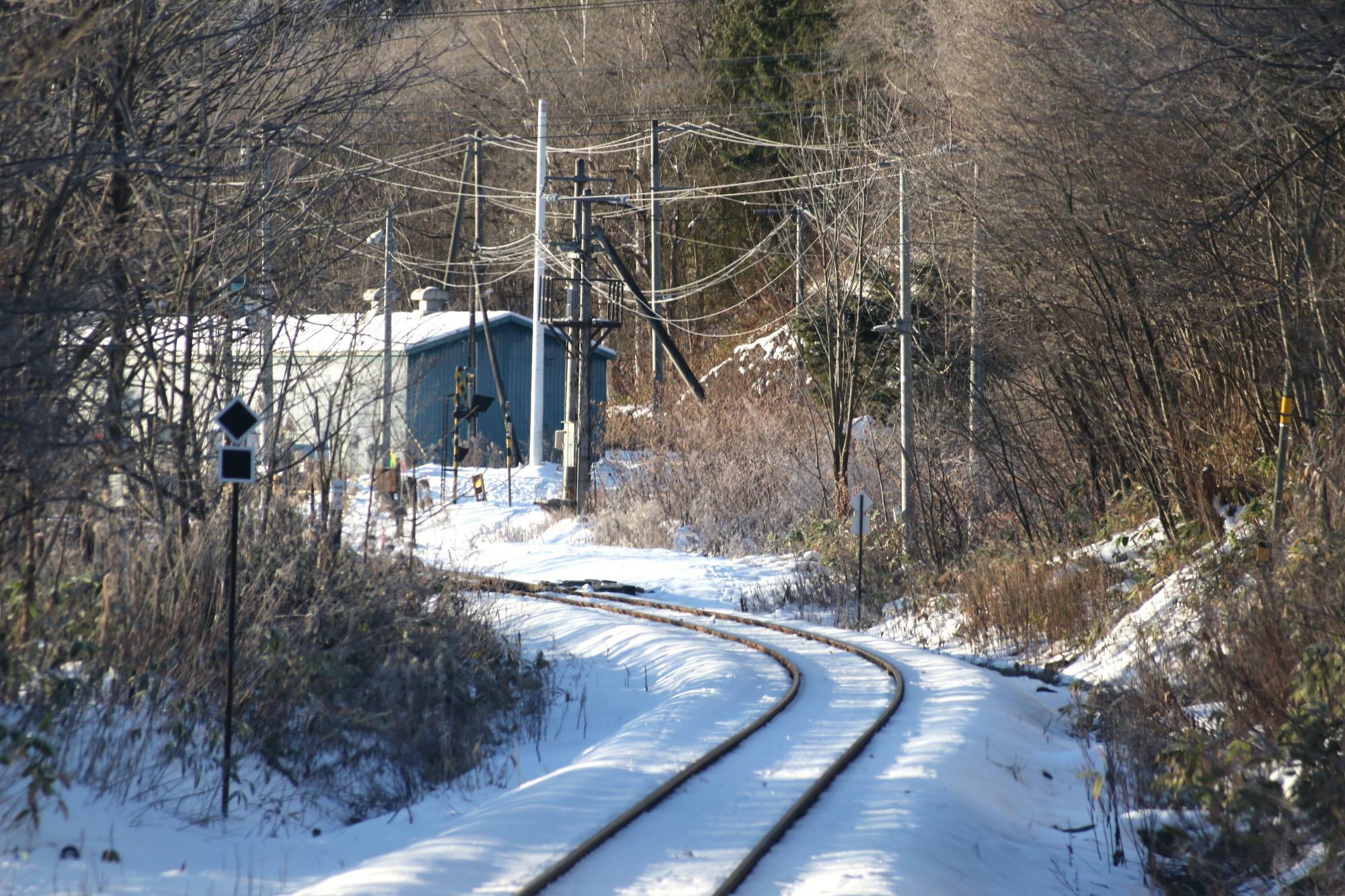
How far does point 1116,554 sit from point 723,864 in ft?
34.1

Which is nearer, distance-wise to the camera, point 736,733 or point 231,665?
point 231,665

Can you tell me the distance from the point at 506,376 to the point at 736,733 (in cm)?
3509

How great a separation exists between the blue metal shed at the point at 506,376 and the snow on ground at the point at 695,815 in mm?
28835

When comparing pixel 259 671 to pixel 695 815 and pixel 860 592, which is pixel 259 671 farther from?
pixel 860 592

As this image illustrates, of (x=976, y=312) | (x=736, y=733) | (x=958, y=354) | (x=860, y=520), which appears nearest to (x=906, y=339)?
(x=958, y=354)

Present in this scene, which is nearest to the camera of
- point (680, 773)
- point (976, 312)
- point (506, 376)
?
point (680, 773)

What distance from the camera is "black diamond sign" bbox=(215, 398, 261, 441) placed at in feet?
30.2

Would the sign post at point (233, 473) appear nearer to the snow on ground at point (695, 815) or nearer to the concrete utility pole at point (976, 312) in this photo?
the snow on ground at point (695, 815)

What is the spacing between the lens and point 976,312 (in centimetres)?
1872

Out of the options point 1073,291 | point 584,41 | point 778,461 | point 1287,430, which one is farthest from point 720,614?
point 584,41

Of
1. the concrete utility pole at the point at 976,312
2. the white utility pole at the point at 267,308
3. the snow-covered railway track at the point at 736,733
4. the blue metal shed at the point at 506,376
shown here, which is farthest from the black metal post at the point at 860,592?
the blue metal shed at the point at 506,376

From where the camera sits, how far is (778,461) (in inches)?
1173

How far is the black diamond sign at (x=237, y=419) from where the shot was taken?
920cm

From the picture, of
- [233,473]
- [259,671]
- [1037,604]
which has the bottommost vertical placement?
[259,671]
